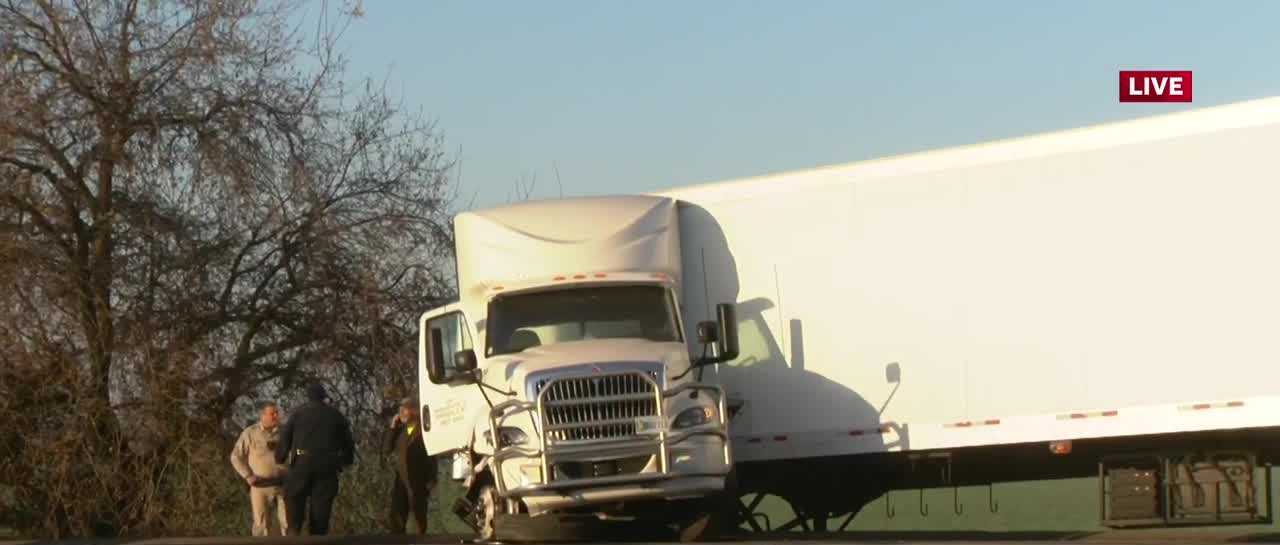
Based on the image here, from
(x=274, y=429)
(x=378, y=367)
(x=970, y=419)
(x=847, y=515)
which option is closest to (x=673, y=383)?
(x=970, y=419)

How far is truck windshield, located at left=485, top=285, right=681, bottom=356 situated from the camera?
63.0ft

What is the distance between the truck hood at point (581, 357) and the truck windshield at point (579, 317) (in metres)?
0.23

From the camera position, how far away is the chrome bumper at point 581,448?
17609mm

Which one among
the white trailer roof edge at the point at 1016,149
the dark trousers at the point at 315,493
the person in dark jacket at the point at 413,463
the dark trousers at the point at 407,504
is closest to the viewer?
the white trailer roof edge at the point at 1016,149

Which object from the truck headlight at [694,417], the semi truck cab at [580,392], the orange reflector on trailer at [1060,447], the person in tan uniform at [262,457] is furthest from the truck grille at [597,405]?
the person in tan uniform at [262,457]

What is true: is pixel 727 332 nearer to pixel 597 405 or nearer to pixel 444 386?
pixel 597 405

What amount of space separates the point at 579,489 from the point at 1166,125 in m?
5.97

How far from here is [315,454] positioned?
20.6m

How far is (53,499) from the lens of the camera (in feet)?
88.2

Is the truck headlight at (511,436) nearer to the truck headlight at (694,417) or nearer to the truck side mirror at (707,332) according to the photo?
the truck headlight at (694,417)

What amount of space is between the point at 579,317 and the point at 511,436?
1794mm

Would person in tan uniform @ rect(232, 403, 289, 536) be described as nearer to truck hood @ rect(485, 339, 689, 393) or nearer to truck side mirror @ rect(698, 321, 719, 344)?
truck hood @ rect(485, 339, 689, 393)

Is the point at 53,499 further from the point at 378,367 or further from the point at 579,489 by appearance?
the point at 579,489

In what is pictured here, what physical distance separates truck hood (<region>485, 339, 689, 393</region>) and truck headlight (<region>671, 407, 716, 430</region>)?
0.46m
